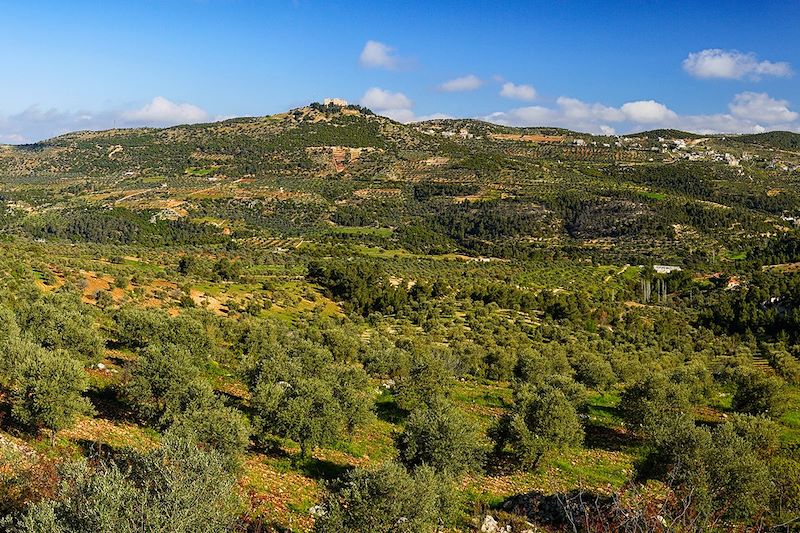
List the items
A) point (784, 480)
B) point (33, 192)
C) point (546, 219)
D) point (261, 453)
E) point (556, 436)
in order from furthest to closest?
point (33, 192)
point (546, 219)
point (556, 436)
point (261, 453)
point (784, 480)

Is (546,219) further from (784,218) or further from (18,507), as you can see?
(18,507)

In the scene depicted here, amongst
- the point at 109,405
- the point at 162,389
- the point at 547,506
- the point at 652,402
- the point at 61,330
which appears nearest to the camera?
the point at 547,506

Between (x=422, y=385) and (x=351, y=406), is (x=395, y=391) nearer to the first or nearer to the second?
(x=422, y=385)

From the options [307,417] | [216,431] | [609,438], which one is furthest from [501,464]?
[216,431]

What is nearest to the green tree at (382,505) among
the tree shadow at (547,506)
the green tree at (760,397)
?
the tree shadow at (547,506)

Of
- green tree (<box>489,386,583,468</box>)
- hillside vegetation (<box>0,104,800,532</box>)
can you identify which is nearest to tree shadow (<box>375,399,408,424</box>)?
hillside vegetation (<box>0,104,800,532</box>)

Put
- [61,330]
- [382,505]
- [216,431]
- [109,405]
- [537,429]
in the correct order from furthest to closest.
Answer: [61,330], [537,429], [109,405], [216,431], [382,505]

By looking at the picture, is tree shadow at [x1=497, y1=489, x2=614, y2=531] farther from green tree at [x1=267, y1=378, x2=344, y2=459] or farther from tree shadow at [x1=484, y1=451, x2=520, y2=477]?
green tree at [x1=267, y1=378, x2=344, y2=459]

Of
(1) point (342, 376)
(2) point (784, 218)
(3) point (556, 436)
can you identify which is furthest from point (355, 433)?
(2) point (784, 218)

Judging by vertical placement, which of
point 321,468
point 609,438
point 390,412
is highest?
point 321,468

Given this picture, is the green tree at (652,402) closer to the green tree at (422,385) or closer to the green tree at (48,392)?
the green tree at (422,385)

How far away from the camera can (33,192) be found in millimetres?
158500

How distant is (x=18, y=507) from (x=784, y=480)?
69.0ft

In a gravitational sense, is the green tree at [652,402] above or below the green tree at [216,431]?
below
